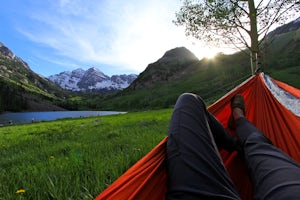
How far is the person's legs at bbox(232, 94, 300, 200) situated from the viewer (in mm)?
1375

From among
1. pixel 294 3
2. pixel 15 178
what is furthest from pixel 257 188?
pixel 294 3

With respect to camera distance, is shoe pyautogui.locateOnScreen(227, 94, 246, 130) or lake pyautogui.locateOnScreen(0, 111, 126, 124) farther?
lake pyautogui.locateOnScreen(0, 111, 126, 124)

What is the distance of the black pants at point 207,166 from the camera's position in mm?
1492

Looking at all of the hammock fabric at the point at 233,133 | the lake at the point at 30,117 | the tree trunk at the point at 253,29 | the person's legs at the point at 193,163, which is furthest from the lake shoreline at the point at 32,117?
the person's legs at the point at 193,163

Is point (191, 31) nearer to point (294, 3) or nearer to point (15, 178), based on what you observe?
point (294, 3)

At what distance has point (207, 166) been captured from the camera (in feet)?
5.64

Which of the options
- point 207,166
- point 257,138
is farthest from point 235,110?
point 207,166

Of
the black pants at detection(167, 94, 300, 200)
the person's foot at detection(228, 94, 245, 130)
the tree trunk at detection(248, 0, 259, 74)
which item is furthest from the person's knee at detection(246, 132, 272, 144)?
the tree trunk at detection(248, 0, 259, 74)

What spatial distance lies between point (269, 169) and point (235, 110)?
1854 mm

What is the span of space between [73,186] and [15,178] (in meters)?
1.09

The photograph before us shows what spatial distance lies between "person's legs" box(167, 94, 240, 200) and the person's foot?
3.87 feet

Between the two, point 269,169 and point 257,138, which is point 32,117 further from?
point 269,169

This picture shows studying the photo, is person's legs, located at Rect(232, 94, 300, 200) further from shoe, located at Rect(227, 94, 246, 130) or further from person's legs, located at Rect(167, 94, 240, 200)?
shoe, located at Rect(227, 94, 246, 130)

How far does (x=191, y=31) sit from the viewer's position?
38.6 feet
